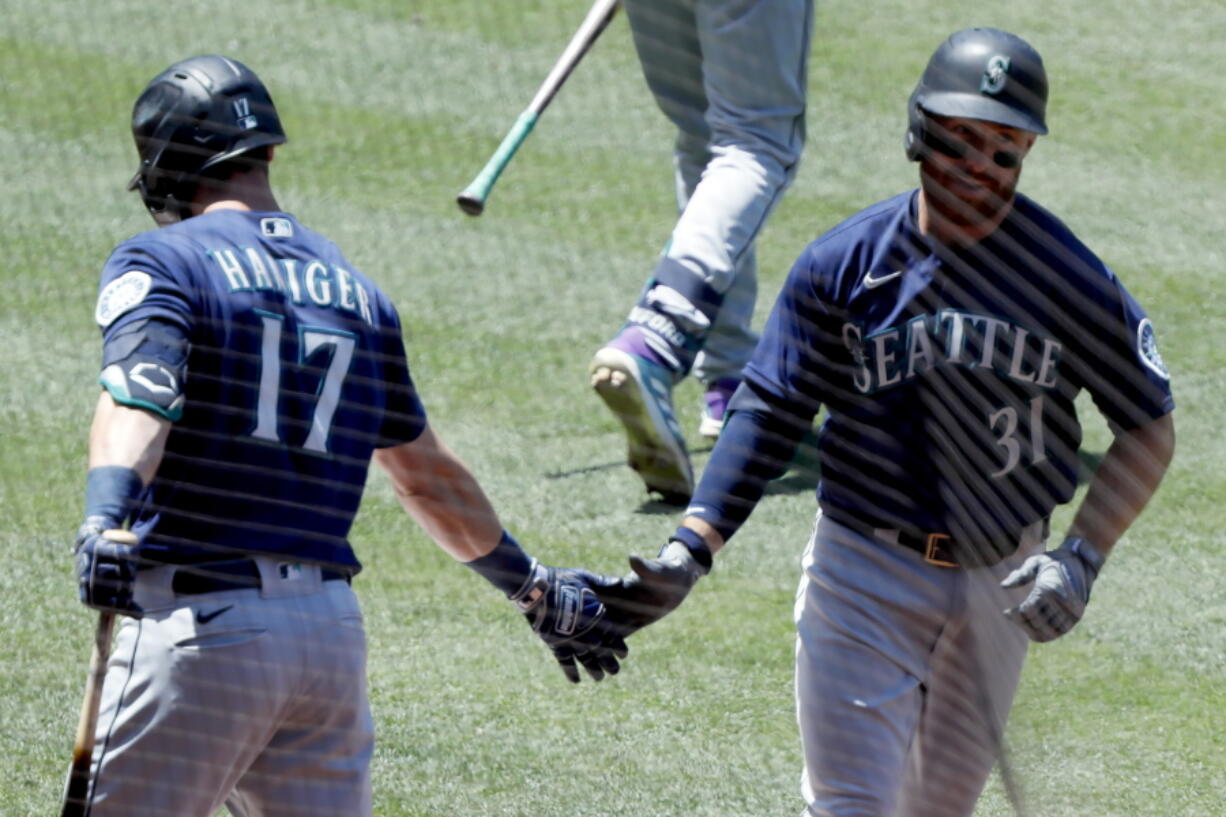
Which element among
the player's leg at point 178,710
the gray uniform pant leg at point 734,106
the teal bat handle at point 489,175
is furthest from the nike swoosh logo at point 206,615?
the teal bat handle at point 489,175

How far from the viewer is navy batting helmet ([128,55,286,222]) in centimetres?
307

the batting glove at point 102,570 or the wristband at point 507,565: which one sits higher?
the batting glove at point 102,570

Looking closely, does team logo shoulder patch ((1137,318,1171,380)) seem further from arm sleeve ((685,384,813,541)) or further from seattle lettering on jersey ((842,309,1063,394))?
arm sleeve ((685,384,813,541))

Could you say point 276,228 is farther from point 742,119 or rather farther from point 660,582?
point 742,119

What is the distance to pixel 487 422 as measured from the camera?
635 centimetres

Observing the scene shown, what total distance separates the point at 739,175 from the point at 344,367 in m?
2.93

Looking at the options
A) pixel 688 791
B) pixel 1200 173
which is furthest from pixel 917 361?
pixel 1200 173

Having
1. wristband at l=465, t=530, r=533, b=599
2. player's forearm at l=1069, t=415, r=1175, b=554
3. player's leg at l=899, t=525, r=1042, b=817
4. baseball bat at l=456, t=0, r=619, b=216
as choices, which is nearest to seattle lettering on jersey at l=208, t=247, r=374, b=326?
wristband at l=465, t=530, r=533, b=599

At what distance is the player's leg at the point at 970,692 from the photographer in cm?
324

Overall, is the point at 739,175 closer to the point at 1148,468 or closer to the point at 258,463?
the point at 1148,468

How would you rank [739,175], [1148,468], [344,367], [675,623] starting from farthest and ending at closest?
1. [739,175]
2. [675,623]
3. [1148,468]
4. [344,367]

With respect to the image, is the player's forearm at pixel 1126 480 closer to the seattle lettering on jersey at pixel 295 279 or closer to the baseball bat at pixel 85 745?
the seattle lettering on jersey at pixel 295 279

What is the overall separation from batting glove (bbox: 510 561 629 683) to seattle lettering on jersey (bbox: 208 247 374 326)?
701 millimetres

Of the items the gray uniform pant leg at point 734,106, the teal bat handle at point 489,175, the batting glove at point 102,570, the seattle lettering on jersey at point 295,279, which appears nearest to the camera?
the batting glove at point 102,570
